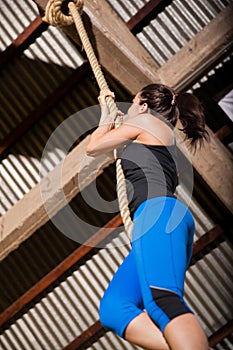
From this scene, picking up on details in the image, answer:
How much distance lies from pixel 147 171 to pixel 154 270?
1.44 feet

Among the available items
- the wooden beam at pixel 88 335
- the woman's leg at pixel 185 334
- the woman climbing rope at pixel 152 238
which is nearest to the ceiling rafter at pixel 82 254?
the wooden beam at pixel 88 335

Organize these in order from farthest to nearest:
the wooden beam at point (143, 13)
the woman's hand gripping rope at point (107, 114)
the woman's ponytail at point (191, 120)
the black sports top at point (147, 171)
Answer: the wooden beam at point (143, 13)
the woman's ponytail at point (191, 120)
the woman's hand gripping rope at point (107, 114)
the black sports top at point (147, 171)

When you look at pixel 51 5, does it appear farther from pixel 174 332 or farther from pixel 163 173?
pixel 174 332

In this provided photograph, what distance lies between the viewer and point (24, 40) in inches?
177

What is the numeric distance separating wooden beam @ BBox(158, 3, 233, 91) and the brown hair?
0.77 meters

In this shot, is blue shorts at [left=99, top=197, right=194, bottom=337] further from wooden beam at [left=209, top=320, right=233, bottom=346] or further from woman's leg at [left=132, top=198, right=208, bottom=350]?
wooden beam at [left=209, top=320, right=233, bottom=346]

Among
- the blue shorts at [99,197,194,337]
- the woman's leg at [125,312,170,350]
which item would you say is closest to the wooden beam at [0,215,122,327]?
the blue shorts at [99,197,194,337]

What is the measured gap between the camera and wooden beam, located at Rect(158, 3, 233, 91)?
3.52m

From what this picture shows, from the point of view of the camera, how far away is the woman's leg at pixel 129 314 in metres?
2.10

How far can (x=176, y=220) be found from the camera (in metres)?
2.21

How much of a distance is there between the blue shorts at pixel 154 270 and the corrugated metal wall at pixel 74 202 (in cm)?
228

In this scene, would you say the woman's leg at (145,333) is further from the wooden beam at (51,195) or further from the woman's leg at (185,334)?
the wooden beam at (51,195)

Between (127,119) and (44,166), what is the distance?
7.10ft

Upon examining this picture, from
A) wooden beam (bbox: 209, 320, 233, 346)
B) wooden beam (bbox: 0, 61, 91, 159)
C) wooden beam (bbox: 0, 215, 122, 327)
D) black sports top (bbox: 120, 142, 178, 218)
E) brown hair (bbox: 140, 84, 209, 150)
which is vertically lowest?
wooden beam (bbox: 209, 320, 233, 346)
